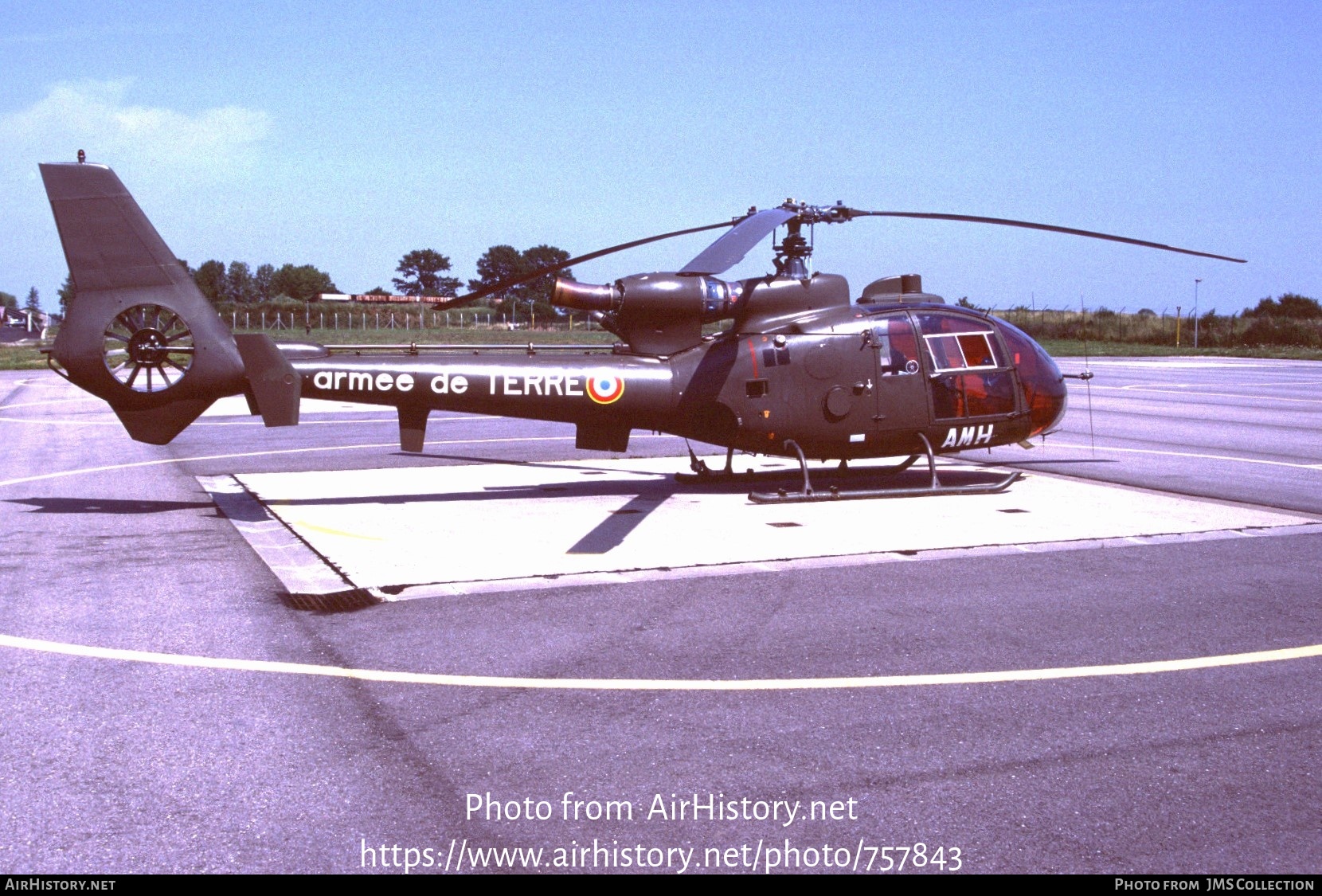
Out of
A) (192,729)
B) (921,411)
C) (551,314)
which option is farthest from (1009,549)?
(551,314)

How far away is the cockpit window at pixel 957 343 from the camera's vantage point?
15.6 m

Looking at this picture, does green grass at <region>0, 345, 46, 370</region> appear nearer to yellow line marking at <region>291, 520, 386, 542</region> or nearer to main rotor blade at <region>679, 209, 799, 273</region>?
yellow line marking at <region>291, 520, 386, 542</region>

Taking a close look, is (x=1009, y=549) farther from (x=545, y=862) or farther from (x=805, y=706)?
(x=545, y=862)

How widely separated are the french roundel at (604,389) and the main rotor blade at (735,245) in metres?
2.59

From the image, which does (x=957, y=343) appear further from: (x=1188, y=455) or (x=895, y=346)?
(x=1188, y=455)

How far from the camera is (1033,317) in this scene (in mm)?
86625

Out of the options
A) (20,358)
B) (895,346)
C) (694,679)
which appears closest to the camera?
(694,679)

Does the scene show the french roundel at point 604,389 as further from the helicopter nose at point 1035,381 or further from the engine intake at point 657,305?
the helicopter nose at point 1035,381

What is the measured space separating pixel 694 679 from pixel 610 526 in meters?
5.81

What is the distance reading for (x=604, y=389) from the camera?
1512 cm

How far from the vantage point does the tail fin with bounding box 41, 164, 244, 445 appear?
13.0 meters

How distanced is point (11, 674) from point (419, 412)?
7.33m

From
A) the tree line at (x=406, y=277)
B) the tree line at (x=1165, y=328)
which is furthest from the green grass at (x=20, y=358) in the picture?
the tree line at (x=1165, y=328)

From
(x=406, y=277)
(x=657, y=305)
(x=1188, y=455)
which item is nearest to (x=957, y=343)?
(x=657, y=305)
